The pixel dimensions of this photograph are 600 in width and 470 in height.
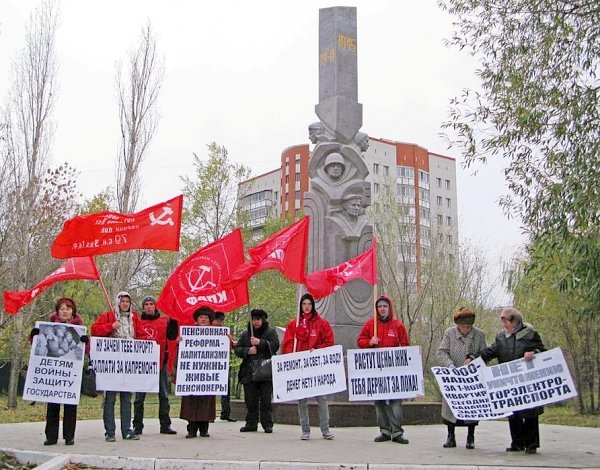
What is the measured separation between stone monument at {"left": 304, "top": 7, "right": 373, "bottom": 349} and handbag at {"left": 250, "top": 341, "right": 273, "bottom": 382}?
3.11 metres

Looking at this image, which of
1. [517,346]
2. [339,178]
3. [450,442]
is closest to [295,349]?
[450,442]

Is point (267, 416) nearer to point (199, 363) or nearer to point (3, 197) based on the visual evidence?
point (199, 363)

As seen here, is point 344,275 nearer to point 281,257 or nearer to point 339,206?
point 281,257

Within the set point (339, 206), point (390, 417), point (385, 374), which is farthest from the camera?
point (339, 206)

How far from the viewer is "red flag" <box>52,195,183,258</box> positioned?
9828mm

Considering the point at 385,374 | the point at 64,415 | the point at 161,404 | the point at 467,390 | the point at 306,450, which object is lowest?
the point at 306,450

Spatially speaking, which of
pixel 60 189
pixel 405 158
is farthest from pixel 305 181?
pixel 60 189

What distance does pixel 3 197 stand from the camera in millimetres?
20312

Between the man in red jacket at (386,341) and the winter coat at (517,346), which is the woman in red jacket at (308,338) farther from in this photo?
the winter coat at (517,346)

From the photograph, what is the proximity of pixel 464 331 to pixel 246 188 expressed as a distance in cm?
2386

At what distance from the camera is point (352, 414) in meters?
11.7

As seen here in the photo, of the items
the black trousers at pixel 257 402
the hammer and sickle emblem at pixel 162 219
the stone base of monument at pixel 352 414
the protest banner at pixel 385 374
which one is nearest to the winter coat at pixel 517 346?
the protest banner at pixel 385 374

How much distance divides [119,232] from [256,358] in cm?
269

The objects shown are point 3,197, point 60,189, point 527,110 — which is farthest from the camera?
point 60,189
